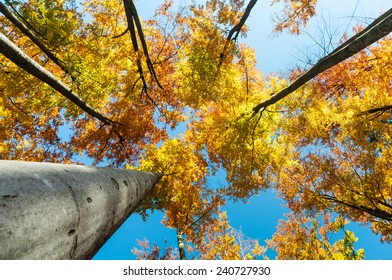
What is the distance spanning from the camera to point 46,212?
117cm

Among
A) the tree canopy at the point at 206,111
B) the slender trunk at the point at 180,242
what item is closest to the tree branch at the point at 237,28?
the tree canopy at the point at 206,111

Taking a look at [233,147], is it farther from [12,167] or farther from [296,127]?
[12,167]

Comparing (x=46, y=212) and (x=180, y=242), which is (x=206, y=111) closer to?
(x=180, y=242)

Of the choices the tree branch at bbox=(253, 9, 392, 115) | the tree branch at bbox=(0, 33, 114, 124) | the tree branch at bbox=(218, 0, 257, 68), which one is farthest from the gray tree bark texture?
the tree branch at bbox=(218, 0, 257, 68)

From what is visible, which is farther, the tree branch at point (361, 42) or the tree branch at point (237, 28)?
the tree branch at point (237, 28)

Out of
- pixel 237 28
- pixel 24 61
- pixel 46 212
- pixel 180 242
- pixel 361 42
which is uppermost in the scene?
pixel 237 28

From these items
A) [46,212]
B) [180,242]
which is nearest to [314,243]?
[180,242]

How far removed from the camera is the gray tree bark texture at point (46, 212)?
96 cm

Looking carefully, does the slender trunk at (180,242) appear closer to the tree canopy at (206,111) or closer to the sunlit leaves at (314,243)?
the tree canopy at (206,111)

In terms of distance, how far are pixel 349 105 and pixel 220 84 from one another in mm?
4887

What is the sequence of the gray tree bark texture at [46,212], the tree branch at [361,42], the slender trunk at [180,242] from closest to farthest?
the gray tree bark texture at [46,212] < the tree branch at [361,42] < the slender trunk at [180,242]

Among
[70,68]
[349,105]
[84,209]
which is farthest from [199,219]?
[84,209]

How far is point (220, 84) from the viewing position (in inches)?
349

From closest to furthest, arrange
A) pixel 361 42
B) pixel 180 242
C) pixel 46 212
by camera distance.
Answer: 1. pixel 46 212
2. pixel 361 42
3. pixel 180 242
